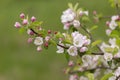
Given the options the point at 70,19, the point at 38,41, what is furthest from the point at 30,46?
the point at 38,41

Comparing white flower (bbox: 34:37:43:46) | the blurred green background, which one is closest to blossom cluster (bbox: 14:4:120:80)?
white flower (bbox: 34:37:43:46)

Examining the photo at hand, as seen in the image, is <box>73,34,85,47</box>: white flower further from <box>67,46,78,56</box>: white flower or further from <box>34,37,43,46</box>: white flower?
<box>34,37,43,46</box>: white flower

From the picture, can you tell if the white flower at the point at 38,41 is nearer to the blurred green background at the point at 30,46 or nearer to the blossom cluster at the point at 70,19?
the blossom cluster at the point at 70,19

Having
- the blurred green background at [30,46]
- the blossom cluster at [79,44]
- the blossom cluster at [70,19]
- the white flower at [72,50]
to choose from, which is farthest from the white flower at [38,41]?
the blurred green background at [30,46]

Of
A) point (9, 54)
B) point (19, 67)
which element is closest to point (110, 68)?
point (19, 67)

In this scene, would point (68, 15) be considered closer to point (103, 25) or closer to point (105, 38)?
point (105, 38)

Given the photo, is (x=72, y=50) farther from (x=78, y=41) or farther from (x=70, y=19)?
(x=70, y=19)

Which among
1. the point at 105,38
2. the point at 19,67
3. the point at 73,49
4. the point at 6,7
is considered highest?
the point at 6,7

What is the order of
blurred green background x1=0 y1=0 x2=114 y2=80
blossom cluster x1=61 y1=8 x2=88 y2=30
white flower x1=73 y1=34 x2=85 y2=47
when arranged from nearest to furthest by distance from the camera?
white flower x1=73 y1=34 x2=85 y2=47 < blossom cluster x1=61 y1=8 x2=88 y2=30 < blurred green background x1=0 y1=0 x2=114 y2=80
